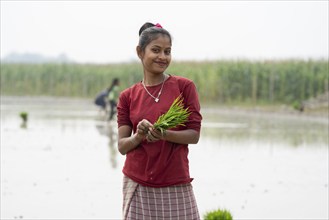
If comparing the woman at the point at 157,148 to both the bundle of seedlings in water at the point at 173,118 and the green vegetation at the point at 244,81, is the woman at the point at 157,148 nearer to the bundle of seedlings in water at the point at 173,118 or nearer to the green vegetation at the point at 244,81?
the bundle of seedlings in water at the point at 173,118

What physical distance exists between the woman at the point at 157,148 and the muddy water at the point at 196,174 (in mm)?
3779

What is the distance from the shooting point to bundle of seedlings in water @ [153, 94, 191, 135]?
3.24m

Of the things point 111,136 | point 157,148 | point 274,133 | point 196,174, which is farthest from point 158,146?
point 274,133

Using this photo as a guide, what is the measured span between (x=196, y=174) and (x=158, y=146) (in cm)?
716

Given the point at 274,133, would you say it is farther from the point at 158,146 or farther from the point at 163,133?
the point at 163,133

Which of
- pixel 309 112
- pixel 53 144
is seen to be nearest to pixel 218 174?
pixel 53 144

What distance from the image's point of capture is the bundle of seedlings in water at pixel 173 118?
324 cm

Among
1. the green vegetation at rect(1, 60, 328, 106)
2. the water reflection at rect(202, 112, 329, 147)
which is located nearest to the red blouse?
the water reflection at rect(202, 112, 329, 147)

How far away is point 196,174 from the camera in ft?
34.5

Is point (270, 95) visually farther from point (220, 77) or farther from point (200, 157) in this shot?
point (200, 157)

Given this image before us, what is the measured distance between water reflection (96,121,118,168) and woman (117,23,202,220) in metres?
7.64

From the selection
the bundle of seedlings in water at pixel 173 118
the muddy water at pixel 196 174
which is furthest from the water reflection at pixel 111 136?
the bundle of seedlings in water at pixel 173 118

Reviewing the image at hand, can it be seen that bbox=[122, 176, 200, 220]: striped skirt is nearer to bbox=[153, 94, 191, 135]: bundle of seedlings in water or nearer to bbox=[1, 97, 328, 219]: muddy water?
bbox=[153, 94, 191, 135]: bundle of seedlings in water

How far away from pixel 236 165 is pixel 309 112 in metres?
19.7
